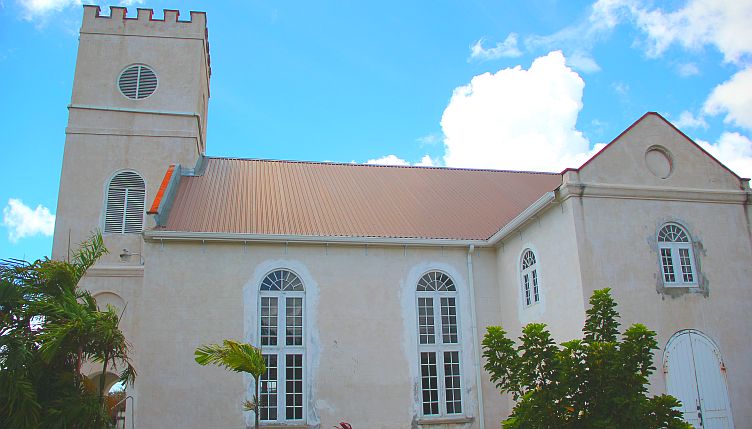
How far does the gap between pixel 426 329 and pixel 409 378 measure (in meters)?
1.41

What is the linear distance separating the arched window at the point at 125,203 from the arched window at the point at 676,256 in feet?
47.4

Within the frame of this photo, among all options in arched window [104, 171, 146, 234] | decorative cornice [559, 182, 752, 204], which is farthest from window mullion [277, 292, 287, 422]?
decorative cornice [559, 182, 752, 204]

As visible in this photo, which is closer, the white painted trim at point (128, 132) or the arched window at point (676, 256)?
the arched window at point (676, 256)

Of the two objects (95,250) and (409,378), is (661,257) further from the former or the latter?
(95,250)

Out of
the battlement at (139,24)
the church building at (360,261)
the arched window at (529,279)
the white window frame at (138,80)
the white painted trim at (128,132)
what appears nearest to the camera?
the church building at (360,261)

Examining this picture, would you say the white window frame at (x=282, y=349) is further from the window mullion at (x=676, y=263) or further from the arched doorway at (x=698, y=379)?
the window mullion at (x=676, y=263)

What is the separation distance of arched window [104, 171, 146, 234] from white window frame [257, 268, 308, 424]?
5445mm

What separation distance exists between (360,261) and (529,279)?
447 centimetres

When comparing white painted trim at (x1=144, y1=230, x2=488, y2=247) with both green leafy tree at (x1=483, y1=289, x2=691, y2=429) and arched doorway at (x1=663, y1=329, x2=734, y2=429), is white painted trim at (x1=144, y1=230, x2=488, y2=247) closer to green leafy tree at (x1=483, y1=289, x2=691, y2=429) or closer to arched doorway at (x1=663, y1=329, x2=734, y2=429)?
arched doorway at (x1=663, y1=329, x2=734, y2=429)

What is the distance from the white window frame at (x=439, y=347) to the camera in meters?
16.5

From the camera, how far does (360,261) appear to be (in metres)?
17.3

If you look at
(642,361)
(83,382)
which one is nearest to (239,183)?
(83,382)

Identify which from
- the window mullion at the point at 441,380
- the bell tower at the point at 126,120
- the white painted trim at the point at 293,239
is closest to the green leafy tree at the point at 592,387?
the window mullion at the point at 441,380

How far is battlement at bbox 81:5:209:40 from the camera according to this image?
21.8 meters
